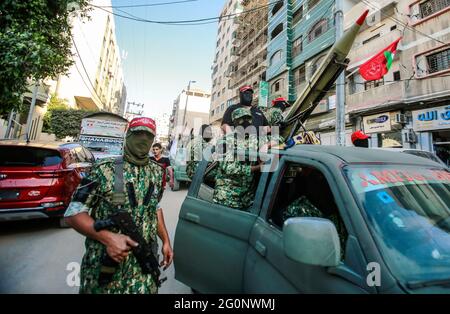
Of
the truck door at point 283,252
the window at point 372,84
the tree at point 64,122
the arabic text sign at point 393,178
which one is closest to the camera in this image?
the truck door at point 283,252

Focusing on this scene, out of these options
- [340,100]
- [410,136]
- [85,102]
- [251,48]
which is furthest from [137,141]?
[251,48]

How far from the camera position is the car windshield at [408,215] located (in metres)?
1.16

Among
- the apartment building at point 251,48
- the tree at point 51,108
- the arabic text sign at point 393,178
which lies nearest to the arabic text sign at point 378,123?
the apartment building at point 251,48

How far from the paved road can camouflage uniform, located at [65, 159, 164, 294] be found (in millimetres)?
1499

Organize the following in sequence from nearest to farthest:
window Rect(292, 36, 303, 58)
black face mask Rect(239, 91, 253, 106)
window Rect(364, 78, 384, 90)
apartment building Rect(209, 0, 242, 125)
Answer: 1. black face mask Rect(239, 91, 253, 106)
2. window Rect(364, 78, 384, 90)
3. window Rect(292, 36, 303, 58)
4. apartment building Rect(209, 0, 242, 125)

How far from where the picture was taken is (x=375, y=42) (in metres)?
13.8

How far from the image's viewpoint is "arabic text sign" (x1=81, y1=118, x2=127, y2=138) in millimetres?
15320

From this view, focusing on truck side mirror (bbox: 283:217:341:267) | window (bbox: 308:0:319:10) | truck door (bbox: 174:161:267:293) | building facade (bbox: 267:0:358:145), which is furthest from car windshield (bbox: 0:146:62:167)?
window (bbox: 308:0:319:10)

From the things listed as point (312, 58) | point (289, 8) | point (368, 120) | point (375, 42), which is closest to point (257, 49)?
point (289, 8)

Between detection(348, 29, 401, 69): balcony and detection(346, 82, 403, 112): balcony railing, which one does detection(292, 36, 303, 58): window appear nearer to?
detection(348, 29, 401, 69): balcony

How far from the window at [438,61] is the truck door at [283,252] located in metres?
13.6

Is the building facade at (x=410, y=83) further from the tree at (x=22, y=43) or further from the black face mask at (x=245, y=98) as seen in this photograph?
the tree at (x=22, y=43)

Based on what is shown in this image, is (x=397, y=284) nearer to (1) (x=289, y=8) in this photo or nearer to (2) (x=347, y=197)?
(2) (x=347, y=197)
